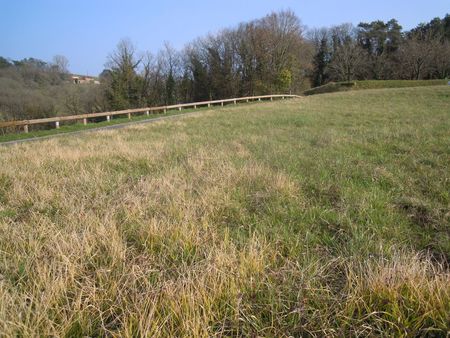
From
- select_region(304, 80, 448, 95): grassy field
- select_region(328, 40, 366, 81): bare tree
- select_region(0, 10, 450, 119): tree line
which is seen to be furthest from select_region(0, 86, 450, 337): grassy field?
select_region(328, 40, 366, 81): bare tree

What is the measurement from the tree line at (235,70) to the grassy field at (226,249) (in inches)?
1356

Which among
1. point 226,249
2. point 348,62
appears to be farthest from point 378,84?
point 226,249

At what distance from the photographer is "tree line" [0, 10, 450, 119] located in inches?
1651

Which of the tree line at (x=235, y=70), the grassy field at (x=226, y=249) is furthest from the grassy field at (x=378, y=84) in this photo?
the grassy field at (x=226, y=249)

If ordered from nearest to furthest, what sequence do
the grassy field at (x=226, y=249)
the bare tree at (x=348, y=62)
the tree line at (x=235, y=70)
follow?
the grassy field at (x=226, y=249)
the tree line at (x=235, y=70)
the bare tree at (x=348, y=62)

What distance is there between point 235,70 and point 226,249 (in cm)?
5629

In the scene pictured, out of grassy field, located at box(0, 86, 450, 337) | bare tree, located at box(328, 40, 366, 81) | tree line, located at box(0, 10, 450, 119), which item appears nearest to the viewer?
grassy field, located at box(0, 86, 450, 337)

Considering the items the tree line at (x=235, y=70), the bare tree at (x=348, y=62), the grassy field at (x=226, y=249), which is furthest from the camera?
the bare tree at (x=348, y=62)

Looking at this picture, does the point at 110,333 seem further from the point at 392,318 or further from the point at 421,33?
the point at 421,33

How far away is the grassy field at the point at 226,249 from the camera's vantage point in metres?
1.93

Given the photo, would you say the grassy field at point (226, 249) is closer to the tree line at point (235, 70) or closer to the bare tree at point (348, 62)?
the tree line at point (235, 70)

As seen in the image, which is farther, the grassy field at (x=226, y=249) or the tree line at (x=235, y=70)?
the tree line at (x=235, y=70)

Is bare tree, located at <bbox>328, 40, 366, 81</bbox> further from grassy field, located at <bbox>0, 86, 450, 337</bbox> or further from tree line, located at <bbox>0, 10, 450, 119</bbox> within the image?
grassy field, located at <bbox>0, 86, 450, 337</bbox>

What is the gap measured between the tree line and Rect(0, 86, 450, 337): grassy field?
113 ft
